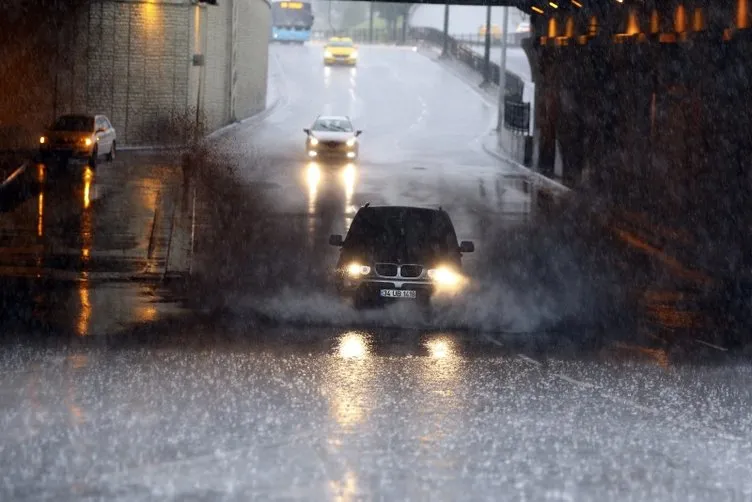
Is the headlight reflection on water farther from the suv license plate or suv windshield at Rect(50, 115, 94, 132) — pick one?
suv windshield at Rect(50, 115, 94, 132)

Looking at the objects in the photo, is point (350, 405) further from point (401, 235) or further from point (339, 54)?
point (339, 54)

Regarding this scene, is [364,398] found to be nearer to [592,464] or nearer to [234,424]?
[234,424]

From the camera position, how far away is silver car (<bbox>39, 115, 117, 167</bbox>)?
140ft

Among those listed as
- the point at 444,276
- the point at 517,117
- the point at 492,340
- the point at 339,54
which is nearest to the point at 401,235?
the point at 444,276

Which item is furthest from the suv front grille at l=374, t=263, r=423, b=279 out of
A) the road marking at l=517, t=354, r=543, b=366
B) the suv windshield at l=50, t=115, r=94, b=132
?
the suv windshield at l=50, t=115, r=94, b=132

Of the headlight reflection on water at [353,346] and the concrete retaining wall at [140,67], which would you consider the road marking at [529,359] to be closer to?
the headlight reflection on water at [353,346]

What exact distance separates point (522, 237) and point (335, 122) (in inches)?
939

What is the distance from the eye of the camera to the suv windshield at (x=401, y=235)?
18.0 meters

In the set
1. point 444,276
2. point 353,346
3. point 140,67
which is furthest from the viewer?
point 140,67

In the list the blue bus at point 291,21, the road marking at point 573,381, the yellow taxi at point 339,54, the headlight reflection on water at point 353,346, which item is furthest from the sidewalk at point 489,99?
the road marking at point 573,381

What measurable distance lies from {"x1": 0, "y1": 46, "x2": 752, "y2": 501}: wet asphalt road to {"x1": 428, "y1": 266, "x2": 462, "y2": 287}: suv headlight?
0.52 m

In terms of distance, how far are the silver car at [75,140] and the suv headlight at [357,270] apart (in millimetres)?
26444

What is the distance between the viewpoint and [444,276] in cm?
1780

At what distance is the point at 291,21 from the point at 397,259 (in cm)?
9569
